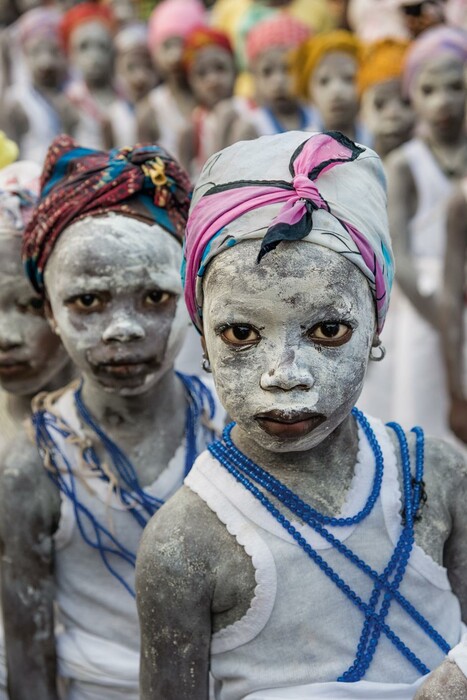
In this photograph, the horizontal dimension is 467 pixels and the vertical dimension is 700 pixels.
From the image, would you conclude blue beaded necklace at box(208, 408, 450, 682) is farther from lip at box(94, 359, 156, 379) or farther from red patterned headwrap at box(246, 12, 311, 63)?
red patterned headwrap at box(246, 12, 311, 63)

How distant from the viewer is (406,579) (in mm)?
2137

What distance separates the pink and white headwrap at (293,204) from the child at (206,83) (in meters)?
6.56

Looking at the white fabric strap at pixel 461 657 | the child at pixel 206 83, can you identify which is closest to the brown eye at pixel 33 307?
the white fabric strap at pixel 461 657

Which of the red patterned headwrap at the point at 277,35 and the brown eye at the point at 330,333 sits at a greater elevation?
the red patterned headwrap at the point at 277,35

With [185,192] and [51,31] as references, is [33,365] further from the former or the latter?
[51,31]

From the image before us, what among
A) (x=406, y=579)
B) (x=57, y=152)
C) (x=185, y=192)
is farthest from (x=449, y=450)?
(x=57, y=152)

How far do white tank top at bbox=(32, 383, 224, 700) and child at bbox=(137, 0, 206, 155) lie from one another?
6.29 metres

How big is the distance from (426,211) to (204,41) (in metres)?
3.38

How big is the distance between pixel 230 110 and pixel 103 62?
270 centimetres

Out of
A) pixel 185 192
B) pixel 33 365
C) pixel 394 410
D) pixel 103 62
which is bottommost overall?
pixel 394 410

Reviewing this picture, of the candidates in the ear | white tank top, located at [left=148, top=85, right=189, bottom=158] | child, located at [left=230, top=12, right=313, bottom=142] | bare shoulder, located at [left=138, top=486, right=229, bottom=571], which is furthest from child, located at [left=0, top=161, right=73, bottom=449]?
white tank top, located at [left=148, top=85, right=189, bottom=158]

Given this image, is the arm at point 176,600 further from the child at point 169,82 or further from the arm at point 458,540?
the child at point 169,82

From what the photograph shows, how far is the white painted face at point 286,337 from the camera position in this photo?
75.4 inches

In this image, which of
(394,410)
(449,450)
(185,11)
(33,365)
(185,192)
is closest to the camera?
(449,450)
